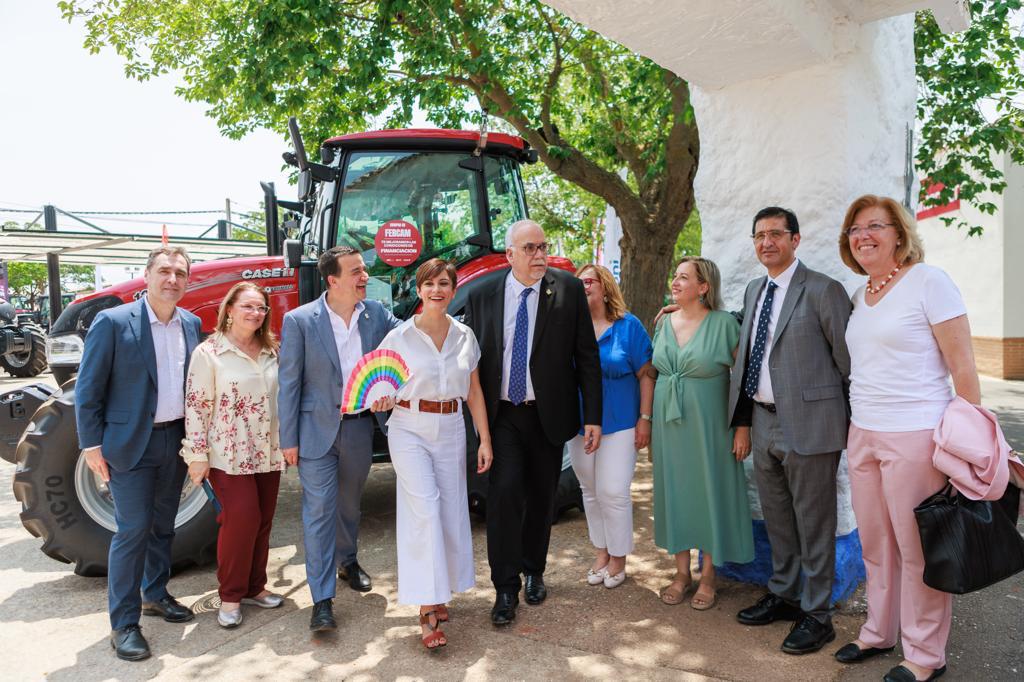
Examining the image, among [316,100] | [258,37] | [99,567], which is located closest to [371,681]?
[99,567]

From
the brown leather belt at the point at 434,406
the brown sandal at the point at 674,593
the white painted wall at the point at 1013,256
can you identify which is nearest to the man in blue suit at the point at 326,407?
the brown leather belt at the point at 434,406

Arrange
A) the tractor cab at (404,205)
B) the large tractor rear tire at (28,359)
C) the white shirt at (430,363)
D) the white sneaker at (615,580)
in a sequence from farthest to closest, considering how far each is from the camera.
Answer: the large tractor rear tire at (28,359)
the tractor cab at (404,205)
the white sneaker at (615,580)
the white shirt at (430,363)

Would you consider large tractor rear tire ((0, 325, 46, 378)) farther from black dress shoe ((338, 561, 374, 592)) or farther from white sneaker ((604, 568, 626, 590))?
white sneaker ((604, 568, 626, 590))

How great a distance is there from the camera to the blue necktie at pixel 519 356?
3.55 meters

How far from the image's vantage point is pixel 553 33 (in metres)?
8.20

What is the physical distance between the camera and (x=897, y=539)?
2.91m

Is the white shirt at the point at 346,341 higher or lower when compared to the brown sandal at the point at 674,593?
higher

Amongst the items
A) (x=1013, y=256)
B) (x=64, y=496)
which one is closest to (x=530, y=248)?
(x=64, y=496)

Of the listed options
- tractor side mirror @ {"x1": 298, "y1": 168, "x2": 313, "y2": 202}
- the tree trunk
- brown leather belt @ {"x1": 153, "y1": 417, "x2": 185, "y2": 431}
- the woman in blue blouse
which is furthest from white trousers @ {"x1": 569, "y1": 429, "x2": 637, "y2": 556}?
the tree trunk

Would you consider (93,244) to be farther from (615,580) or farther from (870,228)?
(870,228)

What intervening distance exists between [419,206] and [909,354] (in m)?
3.21

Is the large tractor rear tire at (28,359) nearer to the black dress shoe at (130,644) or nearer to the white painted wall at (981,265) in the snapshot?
the black dress shoe at (130,644)

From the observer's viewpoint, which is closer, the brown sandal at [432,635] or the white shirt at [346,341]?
the brown sandal at [432,635]

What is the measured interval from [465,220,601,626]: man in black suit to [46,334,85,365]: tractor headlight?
2653 mm
